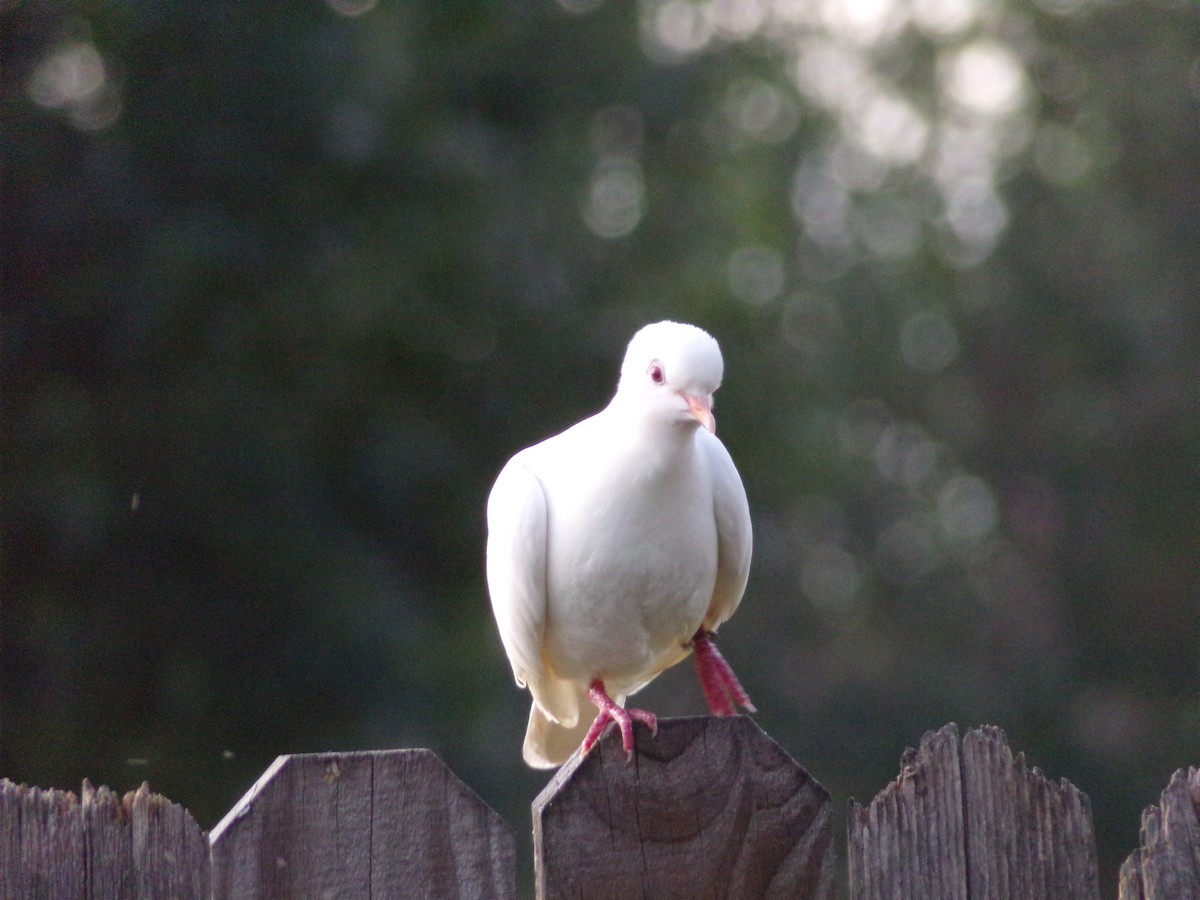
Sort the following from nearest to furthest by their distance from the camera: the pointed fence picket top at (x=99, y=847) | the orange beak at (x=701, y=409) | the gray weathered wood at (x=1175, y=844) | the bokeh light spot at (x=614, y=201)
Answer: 1. the pointed fence picket top at (x=99, y=847)
2. the gray weathered wood at (x=1175, y=844)
3. the orange beak at (x=701, y=409)
4. the bokeh light spot at (x=614, y=201)

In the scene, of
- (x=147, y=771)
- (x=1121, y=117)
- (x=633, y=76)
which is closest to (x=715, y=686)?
(x=147, y=771)

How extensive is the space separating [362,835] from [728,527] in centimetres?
199

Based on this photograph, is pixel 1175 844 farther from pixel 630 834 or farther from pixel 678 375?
pixel 678 375

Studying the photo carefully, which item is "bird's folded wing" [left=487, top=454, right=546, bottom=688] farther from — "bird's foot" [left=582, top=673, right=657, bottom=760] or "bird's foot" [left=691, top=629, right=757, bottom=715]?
"bird's foot" [left=691, top=629, right=757, bottom=715]

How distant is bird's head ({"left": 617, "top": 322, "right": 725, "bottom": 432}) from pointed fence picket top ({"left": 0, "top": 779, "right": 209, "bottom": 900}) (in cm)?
176

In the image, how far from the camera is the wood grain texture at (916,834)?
2551mm

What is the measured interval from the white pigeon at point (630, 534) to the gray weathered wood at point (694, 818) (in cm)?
112

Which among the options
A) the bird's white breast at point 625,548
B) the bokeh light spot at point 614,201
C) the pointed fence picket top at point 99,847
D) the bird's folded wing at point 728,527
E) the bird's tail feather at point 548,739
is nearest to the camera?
the pointed fence picket top at point 99,847

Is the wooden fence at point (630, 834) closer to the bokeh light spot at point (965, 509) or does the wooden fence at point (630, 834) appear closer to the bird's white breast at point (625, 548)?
the bird's white breast at point (625, 548)

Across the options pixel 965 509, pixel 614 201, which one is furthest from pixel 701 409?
pixel 965 509

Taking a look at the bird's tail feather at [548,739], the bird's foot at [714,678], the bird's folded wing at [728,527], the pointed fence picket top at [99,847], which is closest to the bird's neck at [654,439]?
the bird's folded wing at [728,527]

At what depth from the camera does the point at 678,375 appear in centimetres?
390

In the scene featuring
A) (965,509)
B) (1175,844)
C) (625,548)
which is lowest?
(1175,844)

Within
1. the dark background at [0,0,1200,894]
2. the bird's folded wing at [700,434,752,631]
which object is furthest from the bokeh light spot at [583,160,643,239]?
the bird's folded wing at [700,434,752,631]
